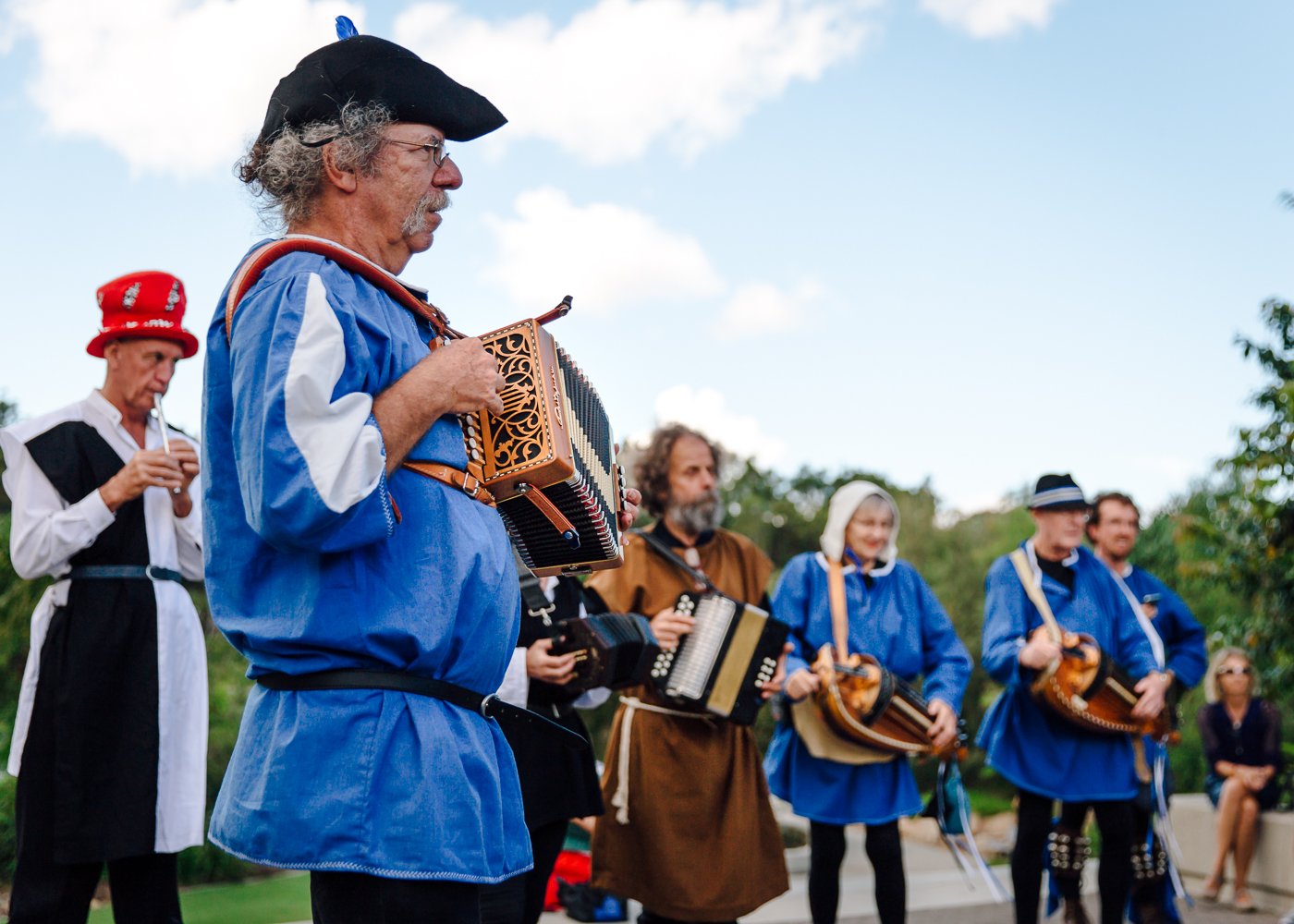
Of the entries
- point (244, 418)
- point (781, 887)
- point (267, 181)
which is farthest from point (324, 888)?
point (781, 887)

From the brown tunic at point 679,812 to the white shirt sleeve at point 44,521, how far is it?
186cm

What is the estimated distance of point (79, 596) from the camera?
366 centimetres

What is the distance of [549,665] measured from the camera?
380cm

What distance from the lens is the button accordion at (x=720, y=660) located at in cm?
455

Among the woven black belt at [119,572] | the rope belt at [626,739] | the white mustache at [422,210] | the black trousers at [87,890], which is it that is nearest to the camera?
the white mustache at [422,210]

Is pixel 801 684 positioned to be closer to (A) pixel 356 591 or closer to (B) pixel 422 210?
(B) pixel 422 210

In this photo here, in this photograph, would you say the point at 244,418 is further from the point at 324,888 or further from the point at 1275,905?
the point at 1275,905

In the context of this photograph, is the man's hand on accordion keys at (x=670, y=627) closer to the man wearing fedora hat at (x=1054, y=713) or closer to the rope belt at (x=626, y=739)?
the rope belt at (x=626, y=739)

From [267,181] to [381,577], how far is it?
0.81 metres

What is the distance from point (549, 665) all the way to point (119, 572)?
128 centimetres

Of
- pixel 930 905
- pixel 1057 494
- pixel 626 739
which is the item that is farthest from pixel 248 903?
pixel 1057 494

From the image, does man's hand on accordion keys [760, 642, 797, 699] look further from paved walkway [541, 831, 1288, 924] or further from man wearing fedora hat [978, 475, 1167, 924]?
paved walkway [541, 831, 1288, 924]

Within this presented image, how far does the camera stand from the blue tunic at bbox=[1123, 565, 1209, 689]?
6344 millimetres

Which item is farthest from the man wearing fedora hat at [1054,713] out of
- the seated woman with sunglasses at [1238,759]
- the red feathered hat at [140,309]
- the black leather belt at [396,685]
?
the black leather belt at [396,685]
